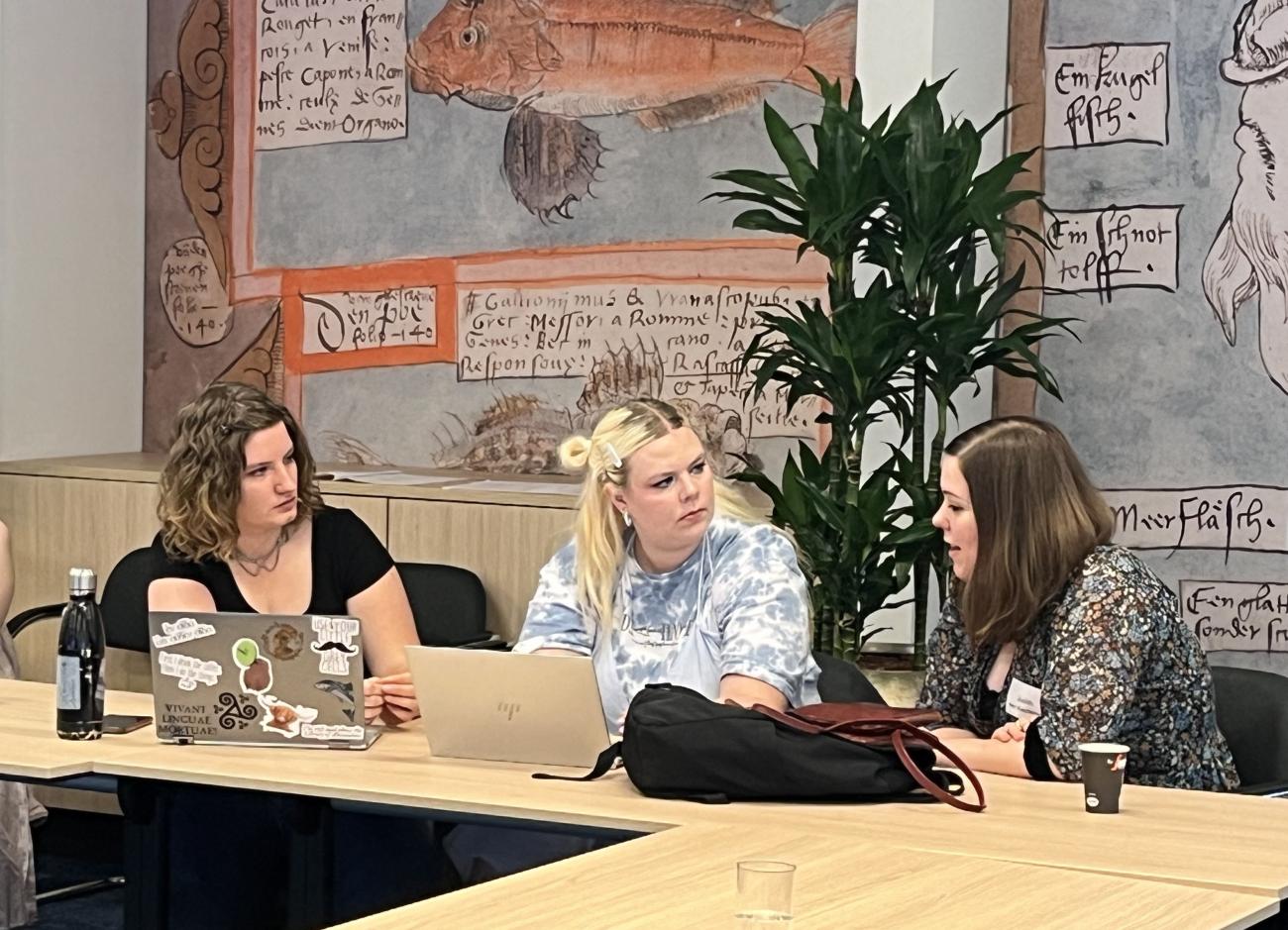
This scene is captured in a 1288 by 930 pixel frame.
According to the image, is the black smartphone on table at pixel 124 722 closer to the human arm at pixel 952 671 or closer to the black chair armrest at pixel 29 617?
the human arm at pixel 952 671

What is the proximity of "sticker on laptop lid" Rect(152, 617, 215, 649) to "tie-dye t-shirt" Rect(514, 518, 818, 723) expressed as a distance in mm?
608

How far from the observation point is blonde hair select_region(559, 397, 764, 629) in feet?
12.0

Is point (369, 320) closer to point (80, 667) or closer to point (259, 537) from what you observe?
point (259, 537)

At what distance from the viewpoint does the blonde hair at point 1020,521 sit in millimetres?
3410

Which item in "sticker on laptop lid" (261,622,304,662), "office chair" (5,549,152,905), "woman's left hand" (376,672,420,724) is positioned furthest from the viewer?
"office chair" (5,549,152,905)

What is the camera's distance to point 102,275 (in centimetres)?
596

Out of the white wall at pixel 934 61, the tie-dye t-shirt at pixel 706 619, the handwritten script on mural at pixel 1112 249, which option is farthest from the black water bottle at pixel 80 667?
the handwritten script on mural at pixel 1112 249

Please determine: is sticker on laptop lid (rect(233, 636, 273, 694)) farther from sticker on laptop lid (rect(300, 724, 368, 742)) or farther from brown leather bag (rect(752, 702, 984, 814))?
brown leather bag (rect(752, 702, 984, 814))

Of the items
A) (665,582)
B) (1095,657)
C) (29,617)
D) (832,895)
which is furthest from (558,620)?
(29,617)

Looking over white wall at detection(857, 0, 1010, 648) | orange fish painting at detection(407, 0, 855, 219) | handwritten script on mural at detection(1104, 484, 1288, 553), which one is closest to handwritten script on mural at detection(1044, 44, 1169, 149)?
white wall at detection(857, 0, 1010, 648)

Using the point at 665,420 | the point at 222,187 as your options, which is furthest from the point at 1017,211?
the point at 222,187

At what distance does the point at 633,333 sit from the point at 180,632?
242 cm

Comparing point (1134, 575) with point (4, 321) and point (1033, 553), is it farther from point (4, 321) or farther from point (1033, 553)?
point (4, 321)

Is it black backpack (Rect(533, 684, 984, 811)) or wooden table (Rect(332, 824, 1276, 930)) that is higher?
black backpack (Rect(533, 684, 984, 811))
